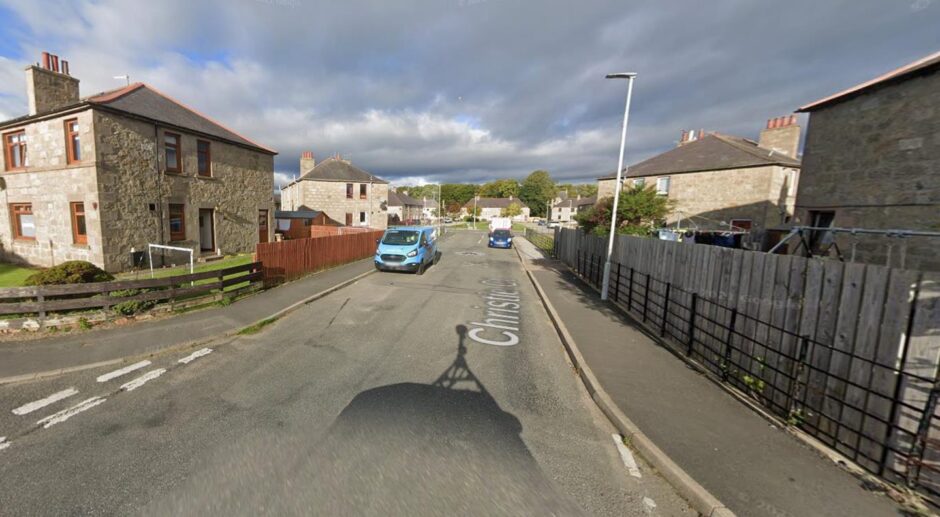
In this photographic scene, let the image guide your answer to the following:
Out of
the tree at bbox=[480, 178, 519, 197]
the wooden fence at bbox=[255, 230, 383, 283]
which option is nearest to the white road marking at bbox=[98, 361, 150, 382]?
the wooden fence at bbox=[255, 230, 383, 283]

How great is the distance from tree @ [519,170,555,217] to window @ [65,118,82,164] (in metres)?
97.3

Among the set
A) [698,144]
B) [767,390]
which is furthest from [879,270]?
[698,144]

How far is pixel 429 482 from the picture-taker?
297 centimetres

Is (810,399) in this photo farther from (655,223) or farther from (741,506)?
(655,223)

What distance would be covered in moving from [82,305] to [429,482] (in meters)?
8.13

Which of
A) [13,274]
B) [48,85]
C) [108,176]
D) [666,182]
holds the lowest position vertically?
[13,274]

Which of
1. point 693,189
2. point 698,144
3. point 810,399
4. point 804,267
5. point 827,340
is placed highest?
point 698,144

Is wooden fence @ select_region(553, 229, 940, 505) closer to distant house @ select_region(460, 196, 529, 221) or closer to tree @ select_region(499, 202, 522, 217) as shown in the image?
tree @ select_region(499, 202, 522, 217)

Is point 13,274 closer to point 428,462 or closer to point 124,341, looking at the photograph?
point 124,341

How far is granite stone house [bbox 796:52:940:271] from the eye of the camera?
7.83 metres

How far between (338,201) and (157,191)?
70.2 ft

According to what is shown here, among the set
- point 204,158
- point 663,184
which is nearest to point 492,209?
point 663,184

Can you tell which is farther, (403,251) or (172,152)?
(172,152)

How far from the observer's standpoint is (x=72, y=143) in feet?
41.1
